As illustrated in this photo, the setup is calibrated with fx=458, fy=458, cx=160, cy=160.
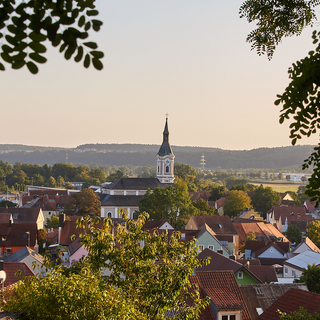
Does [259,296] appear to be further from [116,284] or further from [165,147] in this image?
[165,147]

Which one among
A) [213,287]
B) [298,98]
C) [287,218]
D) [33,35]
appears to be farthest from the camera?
[287,218]

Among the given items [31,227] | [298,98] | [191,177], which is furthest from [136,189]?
[298,98]

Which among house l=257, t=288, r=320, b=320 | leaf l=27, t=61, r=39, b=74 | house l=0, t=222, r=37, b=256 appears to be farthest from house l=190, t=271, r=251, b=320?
house l=0, t=222, r=37, b=256

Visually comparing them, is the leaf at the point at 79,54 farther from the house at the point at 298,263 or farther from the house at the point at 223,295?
the house at the point at 298,263

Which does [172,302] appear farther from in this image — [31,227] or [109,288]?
[31,227]

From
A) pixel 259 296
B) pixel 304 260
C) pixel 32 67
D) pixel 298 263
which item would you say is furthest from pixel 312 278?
pixel 32 67

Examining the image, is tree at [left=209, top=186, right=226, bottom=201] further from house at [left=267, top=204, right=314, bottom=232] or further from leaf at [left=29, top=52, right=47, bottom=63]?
leaf at [left=29, top=52, right=47, bottom=63]

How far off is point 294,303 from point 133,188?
68263 mm

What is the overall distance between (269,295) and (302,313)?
16.3m

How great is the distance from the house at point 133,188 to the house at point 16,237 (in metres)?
32.9

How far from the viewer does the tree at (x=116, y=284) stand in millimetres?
8289

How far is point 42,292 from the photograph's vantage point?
331 inches

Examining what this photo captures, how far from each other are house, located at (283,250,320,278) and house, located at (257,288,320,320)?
62.4 feet

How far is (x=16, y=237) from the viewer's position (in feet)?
141
